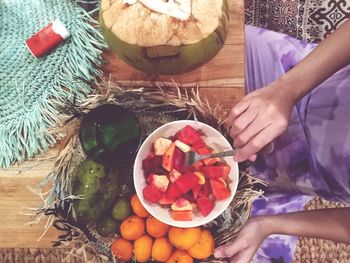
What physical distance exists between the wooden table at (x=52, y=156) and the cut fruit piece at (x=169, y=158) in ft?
0.30

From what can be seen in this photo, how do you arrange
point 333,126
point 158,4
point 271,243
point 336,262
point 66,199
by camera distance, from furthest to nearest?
point 336,262 → point 271,243 → point 333,126 → point 66,199 → point 158,4

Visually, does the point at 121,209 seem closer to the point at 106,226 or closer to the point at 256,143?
the point at 106,226

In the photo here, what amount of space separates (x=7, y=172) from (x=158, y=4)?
13.3 inches

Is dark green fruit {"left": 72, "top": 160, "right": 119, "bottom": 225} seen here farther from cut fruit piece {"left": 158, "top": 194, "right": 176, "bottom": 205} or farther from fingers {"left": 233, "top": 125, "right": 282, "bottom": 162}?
fingers {"left": 233, "top": 125, "right": 282, "bottom": 162}

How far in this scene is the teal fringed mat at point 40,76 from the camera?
0.78m

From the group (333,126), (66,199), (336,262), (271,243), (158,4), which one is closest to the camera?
(158,4)

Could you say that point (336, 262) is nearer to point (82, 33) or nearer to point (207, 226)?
point (207, 226)

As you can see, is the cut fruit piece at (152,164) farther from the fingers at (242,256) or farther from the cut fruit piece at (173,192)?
the fingers at (242,256)

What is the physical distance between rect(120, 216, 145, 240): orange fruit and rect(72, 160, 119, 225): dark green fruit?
3cm

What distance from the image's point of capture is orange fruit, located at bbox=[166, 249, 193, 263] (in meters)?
0.74

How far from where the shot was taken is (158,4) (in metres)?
0.63

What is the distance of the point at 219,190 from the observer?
0.73m

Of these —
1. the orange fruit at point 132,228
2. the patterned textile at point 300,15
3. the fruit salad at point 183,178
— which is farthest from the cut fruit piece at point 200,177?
the patterned textile at point 300,15

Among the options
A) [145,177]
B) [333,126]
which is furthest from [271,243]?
[145,177]
